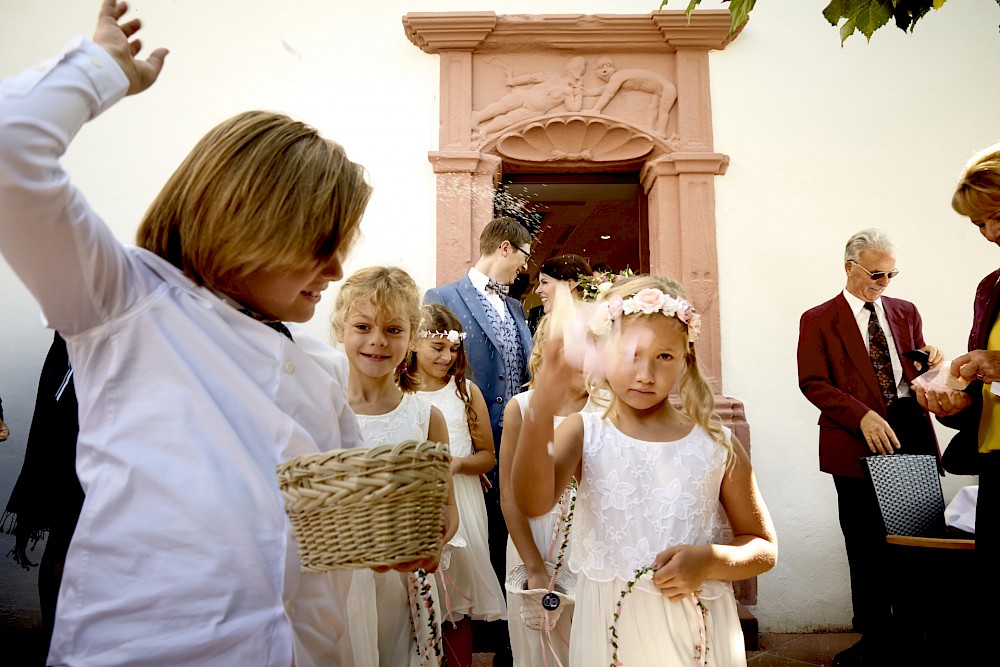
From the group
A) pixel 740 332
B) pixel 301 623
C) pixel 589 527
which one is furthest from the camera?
pixel 740 332

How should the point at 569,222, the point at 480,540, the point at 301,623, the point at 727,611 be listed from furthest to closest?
the point at 569,222, the point at 480,540, the point at 727,611, the point at 301,623

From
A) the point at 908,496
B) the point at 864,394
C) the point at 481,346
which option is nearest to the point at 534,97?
the point at 481,346

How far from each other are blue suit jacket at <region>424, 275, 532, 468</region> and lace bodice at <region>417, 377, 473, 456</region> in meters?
0.66

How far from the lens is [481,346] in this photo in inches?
185

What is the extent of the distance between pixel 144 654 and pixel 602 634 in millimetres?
1352

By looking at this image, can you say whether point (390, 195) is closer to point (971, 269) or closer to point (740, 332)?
point (740, 332)

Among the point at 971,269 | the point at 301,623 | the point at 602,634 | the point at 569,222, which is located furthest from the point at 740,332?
the point at 301,623

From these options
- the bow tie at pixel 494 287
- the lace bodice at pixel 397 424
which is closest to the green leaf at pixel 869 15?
the lace bodice at pixel 397 424

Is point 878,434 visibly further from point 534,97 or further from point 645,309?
point 534,97

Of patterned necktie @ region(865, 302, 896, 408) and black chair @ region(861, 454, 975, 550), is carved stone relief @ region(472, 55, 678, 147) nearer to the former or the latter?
patterned necktie @ region(865, 302, 896, 408)

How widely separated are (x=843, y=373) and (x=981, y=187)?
6.85ft

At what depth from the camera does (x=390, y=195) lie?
5.68 m

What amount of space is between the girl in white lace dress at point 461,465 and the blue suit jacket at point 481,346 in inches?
25.2

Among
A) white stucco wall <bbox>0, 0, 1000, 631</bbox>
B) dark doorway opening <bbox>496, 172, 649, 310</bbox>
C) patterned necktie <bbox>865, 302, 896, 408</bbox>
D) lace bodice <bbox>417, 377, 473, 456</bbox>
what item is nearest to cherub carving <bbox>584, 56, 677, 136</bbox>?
white stucco wall <bbox>0, 0, 1000, 631</bbox>
